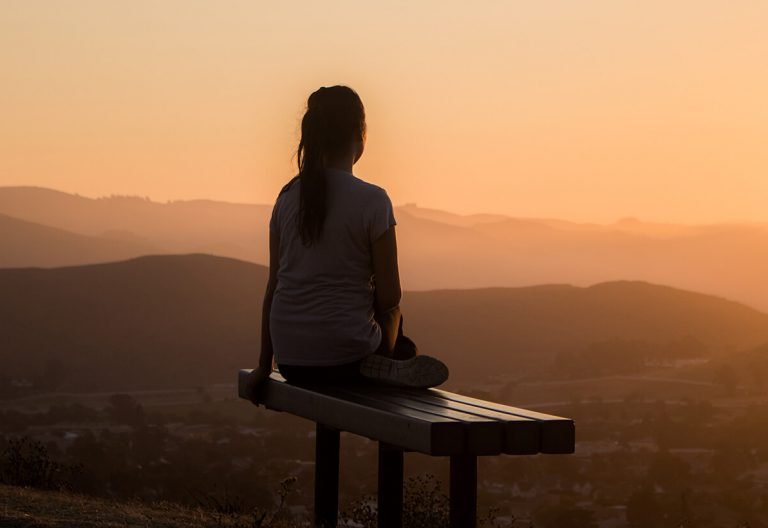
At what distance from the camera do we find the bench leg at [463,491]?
531cm

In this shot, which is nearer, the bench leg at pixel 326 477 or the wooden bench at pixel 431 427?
the wooden bench at pixel 431 427

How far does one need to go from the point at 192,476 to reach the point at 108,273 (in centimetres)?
8191

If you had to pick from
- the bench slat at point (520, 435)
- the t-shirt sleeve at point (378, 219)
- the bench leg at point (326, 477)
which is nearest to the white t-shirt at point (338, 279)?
the t-shirt sleeve at point (378, 219)

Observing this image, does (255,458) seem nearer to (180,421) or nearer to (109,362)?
(180,421)

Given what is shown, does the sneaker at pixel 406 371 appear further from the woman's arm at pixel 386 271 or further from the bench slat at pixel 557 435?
the bench slat at pixel 557 435

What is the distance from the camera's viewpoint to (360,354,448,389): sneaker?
5.93 m

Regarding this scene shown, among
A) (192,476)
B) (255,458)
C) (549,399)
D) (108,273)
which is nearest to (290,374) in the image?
(192,476)

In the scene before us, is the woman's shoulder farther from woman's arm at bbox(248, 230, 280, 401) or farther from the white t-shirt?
woman's arm at bbox(248, 230, 280, 401)

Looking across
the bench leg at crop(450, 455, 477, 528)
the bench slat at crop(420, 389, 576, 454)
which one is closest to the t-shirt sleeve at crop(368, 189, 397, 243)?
the bench leg at crop(450, 455, 477, 528)

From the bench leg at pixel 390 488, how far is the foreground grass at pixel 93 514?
1547 mm

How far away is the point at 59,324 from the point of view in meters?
116

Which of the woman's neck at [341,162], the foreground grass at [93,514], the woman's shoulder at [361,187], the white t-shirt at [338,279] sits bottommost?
the foreground grass at [93,514]


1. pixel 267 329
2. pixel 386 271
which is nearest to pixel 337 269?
pixel 386 271

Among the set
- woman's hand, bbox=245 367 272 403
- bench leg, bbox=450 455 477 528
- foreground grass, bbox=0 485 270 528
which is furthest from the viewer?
foreground grass, bbox=0 485 270 528
